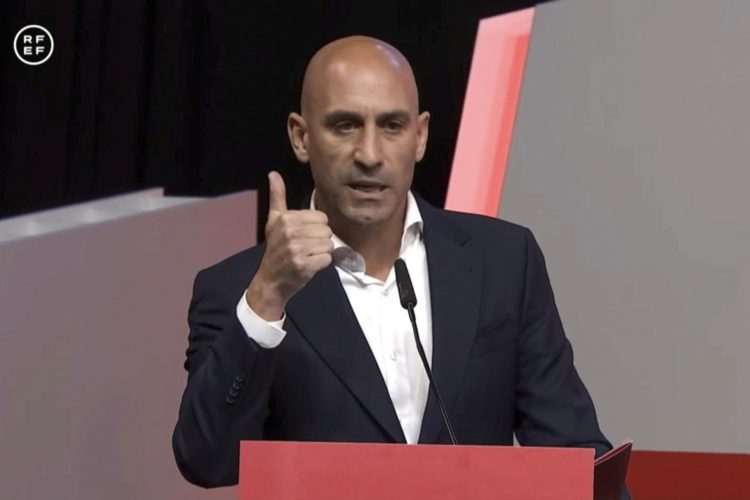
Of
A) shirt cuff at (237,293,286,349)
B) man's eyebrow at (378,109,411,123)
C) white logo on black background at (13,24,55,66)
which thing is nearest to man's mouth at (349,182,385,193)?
man's eyebrow at (378,109,411,123)

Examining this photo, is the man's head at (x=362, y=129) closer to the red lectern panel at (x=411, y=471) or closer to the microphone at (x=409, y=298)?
the microphone at (x=409, y=298)

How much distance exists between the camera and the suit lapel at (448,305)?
74.2 inches

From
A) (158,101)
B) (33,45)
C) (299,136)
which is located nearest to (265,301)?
(299,136)

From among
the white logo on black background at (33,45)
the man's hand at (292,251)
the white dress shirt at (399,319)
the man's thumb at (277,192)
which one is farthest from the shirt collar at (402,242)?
the white logo on black background at (33,45)

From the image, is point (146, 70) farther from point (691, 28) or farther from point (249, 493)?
point (249, 493)

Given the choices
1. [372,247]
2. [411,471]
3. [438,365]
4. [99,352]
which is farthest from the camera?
[99,352]

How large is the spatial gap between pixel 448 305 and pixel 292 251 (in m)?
0.47

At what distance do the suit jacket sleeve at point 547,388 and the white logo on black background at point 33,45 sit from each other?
5.29 ft

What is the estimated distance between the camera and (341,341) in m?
1.92

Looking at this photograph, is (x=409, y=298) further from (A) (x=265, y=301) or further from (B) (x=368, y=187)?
(B) (x=368, y=187)

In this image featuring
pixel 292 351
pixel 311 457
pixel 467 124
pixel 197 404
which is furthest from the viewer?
pixel 467 124

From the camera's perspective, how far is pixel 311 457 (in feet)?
4.36

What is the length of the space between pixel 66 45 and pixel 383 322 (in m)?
1.55

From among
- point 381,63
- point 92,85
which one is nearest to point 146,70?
point 92,85
